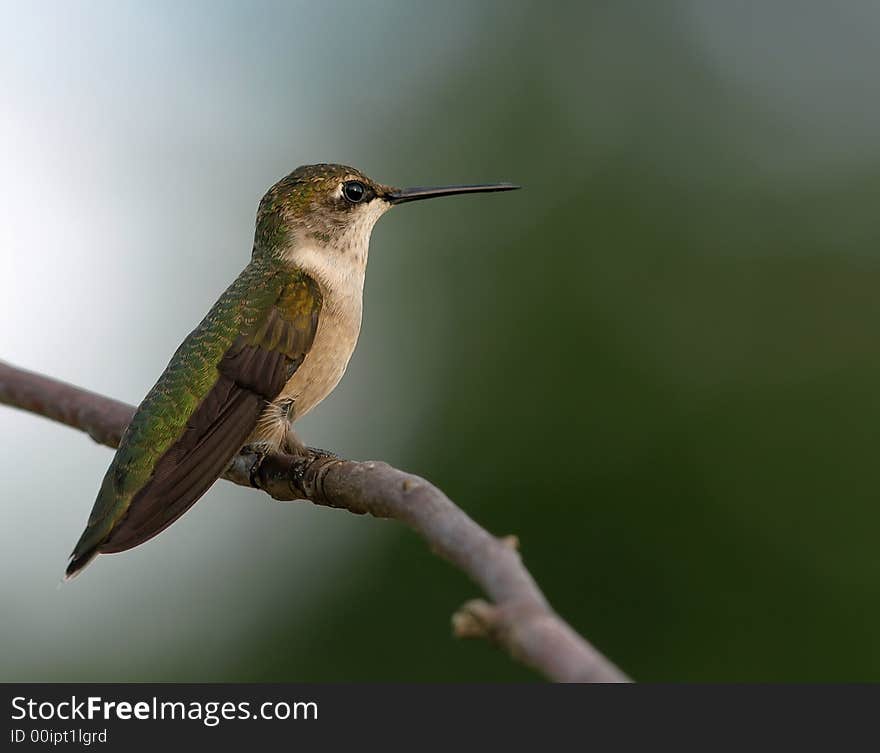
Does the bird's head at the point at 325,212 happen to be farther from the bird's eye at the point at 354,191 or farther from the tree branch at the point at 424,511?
the tree branch at the point at 424,511

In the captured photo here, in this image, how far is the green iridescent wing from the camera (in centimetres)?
434

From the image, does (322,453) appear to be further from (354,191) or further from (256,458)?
(354,191)

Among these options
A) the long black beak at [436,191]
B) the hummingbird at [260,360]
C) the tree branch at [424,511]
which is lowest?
the tree branch at [424,511]

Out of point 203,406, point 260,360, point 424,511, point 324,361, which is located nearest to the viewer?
point 424,511

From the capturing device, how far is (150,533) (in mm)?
4156

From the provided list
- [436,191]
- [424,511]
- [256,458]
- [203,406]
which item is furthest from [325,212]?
[424,511]

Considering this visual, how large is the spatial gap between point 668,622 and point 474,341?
144 inches

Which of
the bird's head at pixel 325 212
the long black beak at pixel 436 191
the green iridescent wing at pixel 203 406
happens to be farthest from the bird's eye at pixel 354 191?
the green iridescent wing at pixel 203 406

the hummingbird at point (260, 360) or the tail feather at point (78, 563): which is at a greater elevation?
the hummingbird at point (260, 360)

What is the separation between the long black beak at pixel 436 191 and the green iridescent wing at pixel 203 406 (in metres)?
0.83

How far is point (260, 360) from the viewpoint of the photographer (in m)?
5.02

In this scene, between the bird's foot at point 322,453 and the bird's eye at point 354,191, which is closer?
the bird's foot at point 322,453

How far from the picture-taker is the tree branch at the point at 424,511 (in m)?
1.94

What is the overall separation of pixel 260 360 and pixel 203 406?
0.35 metres
